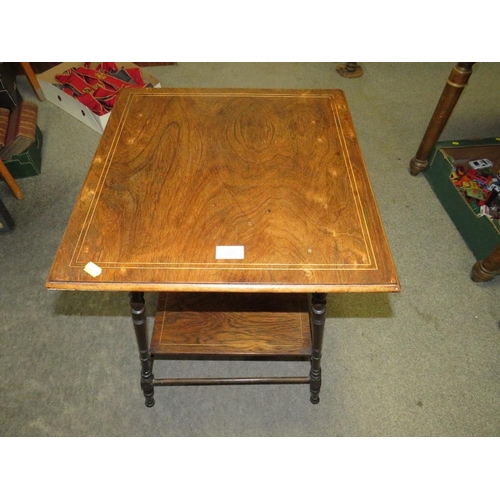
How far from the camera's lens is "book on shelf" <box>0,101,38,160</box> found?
85.0 inches

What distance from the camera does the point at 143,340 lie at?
1303mm

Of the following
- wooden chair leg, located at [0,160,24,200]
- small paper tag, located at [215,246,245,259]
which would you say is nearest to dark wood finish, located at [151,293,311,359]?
small paper tag, located at [215,246,245,259]

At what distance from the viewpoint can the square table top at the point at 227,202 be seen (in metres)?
0.99

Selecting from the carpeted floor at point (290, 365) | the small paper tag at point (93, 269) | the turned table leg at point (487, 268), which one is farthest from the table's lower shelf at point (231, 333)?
the turned table leg at point (487, 268)

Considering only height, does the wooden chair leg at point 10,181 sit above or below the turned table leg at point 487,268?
below

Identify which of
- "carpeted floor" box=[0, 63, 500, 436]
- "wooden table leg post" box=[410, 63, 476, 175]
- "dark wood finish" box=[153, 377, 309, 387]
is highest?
"wooden table leg post" box=[410, 63, 476, 175]

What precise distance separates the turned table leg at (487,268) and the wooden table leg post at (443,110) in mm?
662

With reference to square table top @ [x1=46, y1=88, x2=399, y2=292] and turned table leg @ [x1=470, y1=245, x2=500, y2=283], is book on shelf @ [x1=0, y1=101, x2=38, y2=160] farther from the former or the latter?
turned table leg @ [x1=470, y1=245, x2=500, y2=283]

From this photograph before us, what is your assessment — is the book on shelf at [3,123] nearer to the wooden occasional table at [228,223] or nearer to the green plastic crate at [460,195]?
the wooden occasional table at [228,223]

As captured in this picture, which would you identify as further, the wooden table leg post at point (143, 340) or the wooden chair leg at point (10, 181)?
the wooden chair leg at point (10, 181)

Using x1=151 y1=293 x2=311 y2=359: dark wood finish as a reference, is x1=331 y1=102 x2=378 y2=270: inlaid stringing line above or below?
above

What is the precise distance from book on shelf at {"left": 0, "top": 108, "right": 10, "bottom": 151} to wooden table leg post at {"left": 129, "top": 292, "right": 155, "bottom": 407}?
1.46 m

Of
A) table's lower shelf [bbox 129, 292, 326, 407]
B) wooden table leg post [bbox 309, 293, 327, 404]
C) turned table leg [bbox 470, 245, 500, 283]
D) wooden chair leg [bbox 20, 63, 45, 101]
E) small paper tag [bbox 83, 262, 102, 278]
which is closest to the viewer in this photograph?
small paper tag [bbox 83, 262, 102, 278]

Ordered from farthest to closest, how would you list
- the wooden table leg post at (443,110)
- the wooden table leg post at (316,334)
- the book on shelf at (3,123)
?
the book on shelf at (3,123) → the wooden table leg post at (443,110) → the wooden table leg post at (316,334)
